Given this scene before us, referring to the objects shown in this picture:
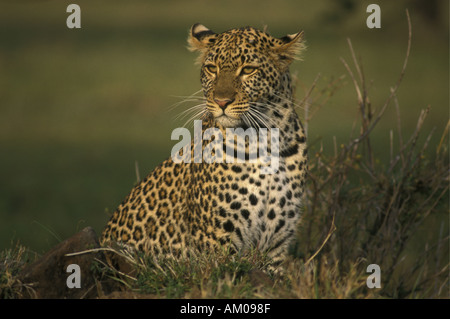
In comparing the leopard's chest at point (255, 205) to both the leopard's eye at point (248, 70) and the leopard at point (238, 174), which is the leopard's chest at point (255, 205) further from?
the leopard's eye at point (248, 70)

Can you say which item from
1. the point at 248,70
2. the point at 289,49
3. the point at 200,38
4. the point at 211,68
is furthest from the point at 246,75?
the point at 200,38

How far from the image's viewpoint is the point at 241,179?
6.32 m

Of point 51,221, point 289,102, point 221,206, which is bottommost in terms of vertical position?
point 51,221

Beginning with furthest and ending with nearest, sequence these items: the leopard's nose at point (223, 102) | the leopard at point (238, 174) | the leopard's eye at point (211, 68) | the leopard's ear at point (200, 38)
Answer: the leopard's ear at point (200, 38)
the leopard's eye at point (211, 68)
the leopard at point (238, 174)
the leopard's nose at point (223, 102)

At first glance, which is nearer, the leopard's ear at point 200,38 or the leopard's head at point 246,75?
the leopard's head at point 246,75

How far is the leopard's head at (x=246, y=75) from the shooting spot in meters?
6.14

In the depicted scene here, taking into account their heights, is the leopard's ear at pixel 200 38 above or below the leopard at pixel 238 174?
above

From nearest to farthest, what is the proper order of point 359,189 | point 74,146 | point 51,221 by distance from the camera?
point 359,189 < point 51,221 < point 74,146

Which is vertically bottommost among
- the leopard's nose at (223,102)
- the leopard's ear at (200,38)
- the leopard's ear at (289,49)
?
the leopard's nose at (223,102)

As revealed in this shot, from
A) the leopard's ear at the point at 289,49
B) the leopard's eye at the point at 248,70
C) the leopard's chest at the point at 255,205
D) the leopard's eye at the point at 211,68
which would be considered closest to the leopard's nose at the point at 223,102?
the leopard's eye at the point at 248,70
